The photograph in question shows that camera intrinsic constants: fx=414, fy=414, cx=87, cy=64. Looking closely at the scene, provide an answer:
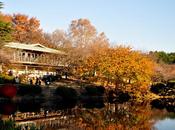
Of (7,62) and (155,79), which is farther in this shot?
(155,79)

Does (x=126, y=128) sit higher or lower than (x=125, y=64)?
lower

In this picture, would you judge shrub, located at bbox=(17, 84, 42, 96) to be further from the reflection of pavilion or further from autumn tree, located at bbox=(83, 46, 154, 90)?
the reflection of pavilion

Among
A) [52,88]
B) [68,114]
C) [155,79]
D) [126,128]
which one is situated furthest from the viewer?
[155,79]

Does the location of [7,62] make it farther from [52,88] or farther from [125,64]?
[125,64]

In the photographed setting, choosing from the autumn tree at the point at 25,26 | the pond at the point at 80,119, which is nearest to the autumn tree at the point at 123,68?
the pond at the point at 80,119

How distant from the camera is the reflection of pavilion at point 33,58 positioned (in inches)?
2267

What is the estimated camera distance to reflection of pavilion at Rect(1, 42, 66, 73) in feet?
189

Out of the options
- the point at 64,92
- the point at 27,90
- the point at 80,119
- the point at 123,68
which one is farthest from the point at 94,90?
the point at 80,119

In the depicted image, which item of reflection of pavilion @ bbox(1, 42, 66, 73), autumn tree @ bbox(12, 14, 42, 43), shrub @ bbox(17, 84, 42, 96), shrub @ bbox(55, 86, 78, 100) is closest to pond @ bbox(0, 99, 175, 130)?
shrub @ bbox(17, 84, 42, 96)

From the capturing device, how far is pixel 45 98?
1703 inches

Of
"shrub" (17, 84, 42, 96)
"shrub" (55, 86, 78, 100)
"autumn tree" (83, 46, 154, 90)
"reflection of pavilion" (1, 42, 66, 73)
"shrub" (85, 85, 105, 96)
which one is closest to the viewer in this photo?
"shrub" (17, 84, 42, 96)

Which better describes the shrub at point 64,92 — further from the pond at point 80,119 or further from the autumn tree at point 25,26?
the autumn tree at point 25,26

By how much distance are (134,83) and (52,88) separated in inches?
399

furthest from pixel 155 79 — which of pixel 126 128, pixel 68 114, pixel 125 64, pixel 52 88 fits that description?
pixel 126 128
